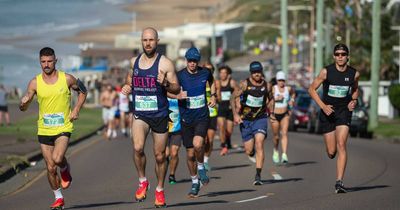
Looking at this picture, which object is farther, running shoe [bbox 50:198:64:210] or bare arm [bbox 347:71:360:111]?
bare arm [bbox 347:71:360:111]

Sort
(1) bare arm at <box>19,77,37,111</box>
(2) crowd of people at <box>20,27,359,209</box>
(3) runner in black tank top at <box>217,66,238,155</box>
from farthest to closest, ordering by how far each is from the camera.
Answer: (3) runner in black tank top at <box>217,66,238,155</box> < (1) bare arm at <box>19,77,37,111</box> < (2) crowd of people at <box>20,27,359,209</box>

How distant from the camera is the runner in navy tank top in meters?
16.2

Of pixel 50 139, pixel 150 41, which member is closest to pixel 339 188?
pixel 150 41

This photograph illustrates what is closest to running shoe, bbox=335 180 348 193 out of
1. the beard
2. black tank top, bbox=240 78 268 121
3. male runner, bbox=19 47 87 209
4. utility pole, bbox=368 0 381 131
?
black tank top, bbox=240 78 268 121

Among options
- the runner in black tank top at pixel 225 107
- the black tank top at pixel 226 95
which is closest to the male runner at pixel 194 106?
the runner in black tank top at pixel 225 107

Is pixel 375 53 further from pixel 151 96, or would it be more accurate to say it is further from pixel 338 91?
pixel 151 96

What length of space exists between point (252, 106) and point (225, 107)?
7.41 metres

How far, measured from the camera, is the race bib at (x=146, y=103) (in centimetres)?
1642

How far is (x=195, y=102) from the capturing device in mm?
19016

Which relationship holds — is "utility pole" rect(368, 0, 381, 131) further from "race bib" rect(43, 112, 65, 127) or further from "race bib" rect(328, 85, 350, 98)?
"race bib" rect(43, 112, 65, 127)

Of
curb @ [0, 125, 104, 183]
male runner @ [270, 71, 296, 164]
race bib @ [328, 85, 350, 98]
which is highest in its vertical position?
race bib @ [328, 85, 350, 98]

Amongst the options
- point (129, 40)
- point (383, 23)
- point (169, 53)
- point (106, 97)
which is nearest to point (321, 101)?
point (106, 97)

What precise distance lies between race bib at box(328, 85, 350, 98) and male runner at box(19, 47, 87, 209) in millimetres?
4031

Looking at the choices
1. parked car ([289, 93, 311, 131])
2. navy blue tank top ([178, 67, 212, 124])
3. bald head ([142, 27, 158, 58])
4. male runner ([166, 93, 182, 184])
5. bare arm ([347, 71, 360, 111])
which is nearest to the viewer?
bald head ([142, 27, 158, 58])
